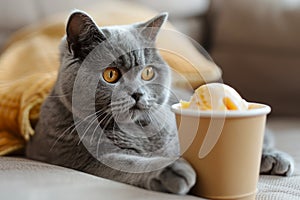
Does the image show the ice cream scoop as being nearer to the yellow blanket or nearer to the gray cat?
the gray cat

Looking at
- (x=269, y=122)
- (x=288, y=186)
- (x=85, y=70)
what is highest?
(x=85, y=70)

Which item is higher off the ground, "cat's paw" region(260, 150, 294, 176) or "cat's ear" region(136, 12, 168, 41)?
"cat's ear" region(136, 12, 168, 41)

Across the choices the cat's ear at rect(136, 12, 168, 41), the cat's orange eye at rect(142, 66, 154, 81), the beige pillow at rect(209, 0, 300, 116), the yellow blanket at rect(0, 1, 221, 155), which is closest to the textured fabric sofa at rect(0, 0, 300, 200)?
the beige pillow at rect(209, 0, 300, 116)

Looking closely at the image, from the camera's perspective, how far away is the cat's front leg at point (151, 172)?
0.88m

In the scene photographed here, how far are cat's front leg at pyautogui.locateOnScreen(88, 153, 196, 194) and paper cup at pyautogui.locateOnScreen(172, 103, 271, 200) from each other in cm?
3

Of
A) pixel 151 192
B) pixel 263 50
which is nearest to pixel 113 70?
pixel 151 192

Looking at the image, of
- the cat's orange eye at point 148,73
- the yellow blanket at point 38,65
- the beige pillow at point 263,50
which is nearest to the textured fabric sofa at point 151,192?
the beige pillow at point 263,50

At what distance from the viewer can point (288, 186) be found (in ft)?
3.57

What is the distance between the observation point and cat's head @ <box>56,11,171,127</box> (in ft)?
3.46

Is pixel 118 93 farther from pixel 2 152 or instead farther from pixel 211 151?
pixel 2 152

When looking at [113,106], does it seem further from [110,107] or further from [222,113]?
[222,113]

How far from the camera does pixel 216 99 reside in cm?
91

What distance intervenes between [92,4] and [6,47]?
0.39 m

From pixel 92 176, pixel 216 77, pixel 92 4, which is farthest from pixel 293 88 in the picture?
pixel 92 176
